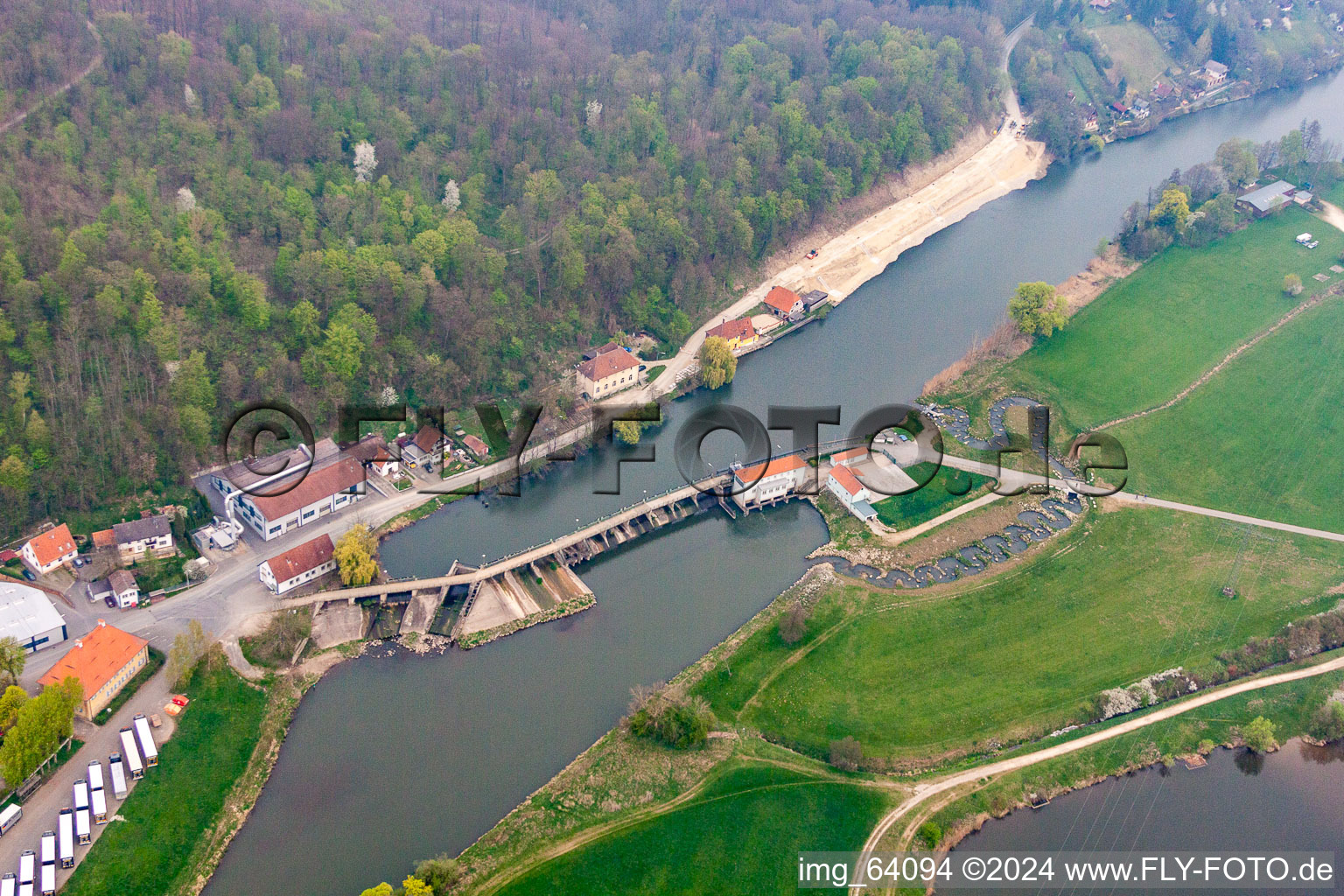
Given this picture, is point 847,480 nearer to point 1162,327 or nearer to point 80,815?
point 1162,327

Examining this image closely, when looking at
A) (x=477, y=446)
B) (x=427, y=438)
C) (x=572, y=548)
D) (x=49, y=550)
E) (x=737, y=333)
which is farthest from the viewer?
(x=737, y=333)

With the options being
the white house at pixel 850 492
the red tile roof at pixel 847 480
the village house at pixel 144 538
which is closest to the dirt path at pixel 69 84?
the village house at pixel 144 538

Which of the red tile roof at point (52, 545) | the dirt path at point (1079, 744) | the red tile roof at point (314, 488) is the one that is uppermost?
the red tile roof at point (52, 545)

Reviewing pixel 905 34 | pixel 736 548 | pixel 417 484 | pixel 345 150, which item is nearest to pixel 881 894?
pixel 736 548

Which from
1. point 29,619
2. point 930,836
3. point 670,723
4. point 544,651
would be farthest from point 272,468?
point 930,836

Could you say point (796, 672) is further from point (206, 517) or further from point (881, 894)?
point (206, 517)

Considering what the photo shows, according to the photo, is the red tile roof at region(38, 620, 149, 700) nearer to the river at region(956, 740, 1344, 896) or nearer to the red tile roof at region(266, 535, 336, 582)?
the red tile roof at region(266, 535, 336, 582)

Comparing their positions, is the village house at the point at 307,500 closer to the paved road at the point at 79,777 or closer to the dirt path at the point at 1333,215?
the paved road at the point at 79,777
